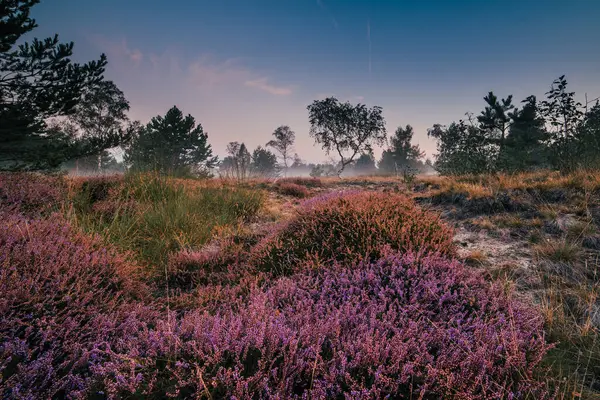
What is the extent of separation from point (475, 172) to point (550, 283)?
1098cm

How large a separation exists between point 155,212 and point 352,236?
13.8 feet

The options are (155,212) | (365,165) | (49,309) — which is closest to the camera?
(49,309)

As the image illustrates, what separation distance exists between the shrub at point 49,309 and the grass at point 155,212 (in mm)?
1206

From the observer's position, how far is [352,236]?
142 inches

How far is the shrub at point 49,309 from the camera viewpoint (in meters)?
1.31

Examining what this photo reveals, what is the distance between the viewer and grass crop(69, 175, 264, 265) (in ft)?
14.4

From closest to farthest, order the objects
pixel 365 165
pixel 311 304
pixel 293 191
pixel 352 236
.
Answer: pixel 311 304
pixel 352 236
pixel 293 191
pixel 365 165

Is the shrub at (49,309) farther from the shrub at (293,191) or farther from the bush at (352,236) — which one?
the shrub at (293,191)

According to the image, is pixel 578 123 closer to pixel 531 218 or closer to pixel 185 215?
pixel 531 218

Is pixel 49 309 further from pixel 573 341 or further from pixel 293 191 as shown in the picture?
pixel 293 191

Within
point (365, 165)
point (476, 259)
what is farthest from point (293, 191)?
point (365, 165)

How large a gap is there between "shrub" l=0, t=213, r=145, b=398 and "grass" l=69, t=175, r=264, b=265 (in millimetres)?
1206

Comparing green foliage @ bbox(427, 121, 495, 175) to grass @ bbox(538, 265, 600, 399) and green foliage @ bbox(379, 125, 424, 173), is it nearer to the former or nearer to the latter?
grass @ bbox(538, 265, 600, 399)

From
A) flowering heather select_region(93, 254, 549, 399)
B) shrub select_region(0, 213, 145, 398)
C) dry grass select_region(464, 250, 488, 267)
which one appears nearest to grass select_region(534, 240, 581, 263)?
dry grass select_region(464, 250, 488, 267)
